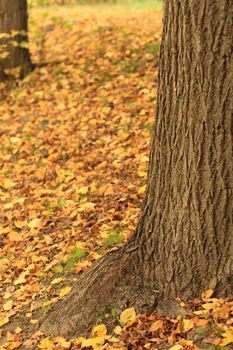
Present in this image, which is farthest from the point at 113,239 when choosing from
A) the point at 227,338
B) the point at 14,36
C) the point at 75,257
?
the point at 14,36

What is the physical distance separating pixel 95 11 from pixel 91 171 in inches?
327

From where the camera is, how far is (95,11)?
14.4 meters

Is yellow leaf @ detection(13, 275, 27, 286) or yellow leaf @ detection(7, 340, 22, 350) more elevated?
yellow leaf @ detection(13, 275, 27, 286)

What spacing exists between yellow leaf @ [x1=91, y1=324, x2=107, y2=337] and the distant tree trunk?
6.39m

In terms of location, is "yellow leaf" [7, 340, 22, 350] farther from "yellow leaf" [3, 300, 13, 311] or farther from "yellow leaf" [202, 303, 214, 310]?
"yellow leaf" [202, 303, 214, 310]

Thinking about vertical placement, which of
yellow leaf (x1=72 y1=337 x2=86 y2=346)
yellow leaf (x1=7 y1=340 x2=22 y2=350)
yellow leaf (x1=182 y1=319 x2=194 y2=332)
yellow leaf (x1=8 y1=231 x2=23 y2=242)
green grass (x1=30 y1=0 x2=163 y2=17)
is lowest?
yellow leaf (x1=7 y1=340 x2=22 y2=350)

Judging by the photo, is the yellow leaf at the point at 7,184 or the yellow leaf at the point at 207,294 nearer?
the yellow leaf at the point at 207,294

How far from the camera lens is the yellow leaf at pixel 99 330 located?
4242mm

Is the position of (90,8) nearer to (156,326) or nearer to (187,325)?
(156,326)

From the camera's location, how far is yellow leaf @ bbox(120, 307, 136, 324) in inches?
167

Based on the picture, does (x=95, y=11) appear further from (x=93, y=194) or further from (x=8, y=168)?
(x=93, y=194)

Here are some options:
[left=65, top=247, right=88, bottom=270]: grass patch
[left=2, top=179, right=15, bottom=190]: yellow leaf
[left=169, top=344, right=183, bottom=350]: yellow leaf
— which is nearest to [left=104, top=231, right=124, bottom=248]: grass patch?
[left=65, top=247, right=88, bottom=270]: grass patch

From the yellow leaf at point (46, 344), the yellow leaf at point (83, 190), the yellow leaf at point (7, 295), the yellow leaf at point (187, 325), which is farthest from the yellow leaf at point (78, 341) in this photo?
the yellow leaf at point (83, 190)

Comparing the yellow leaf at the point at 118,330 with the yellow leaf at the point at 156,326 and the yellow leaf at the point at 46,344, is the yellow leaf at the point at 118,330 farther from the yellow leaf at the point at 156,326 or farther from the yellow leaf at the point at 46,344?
the yellow leaf at the point at 46,344
